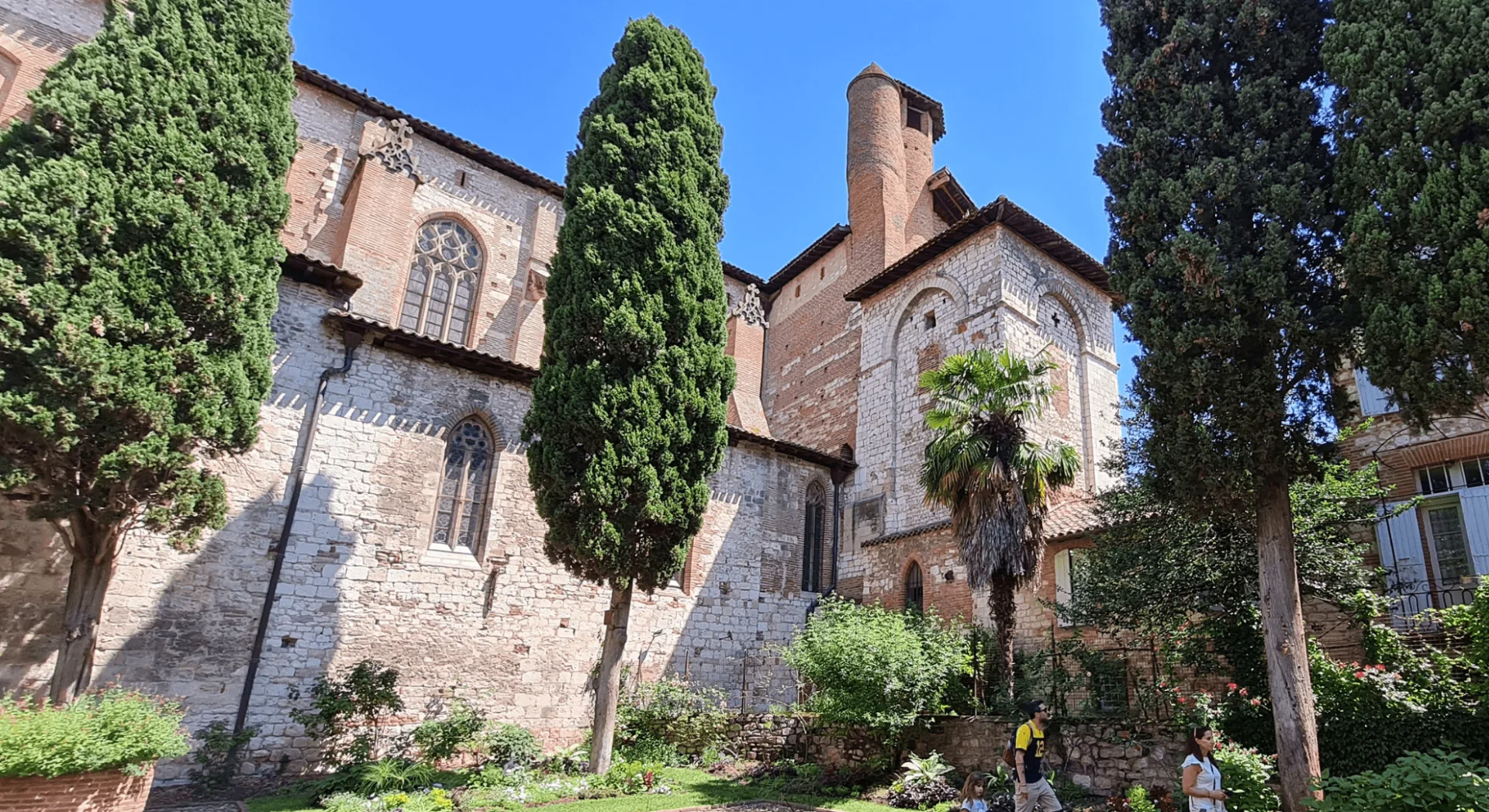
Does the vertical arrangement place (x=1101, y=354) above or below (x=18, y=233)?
above

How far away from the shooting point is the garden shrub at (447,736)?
1118 centimetres

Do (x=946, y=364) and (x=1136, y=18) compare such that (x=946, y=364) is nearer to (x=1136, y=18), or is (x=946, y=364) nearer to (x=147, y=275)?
(x=1136, y=18)

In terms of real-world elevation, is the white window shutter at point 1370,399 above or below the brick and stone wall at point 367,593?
above

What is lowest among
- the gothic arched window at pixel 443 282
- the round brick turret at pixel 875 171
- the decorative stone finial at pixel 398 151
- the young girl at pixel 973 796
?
the young girl at pixel 973 796

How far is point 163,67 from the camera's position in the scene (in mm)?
9461

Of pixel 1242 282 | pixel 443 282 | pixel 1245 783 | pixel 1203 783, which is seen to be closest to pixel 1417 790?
pixel 1203 783

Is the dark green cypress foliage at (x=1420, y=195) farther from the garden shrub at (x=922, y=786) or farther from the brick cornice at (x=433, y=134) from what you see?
the brick cornice at (x=433, y=134)

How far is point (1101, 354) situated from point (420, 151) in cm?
1842

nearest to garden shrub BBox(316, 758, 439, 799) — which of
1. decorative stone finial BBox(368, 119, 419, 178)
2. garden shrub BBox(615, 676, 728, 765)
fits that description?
garden shrub BBox(615, 676, 728, 765)

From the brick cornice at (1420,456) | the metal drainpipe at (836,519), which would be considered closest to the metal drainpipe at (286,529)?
the metal drainpipe at (836,519)

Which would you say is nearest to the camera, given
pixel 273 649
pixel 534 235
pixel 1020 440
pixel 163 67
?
pixel 163 67

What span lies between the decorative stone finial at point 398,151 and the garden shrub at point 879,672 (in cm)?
1304

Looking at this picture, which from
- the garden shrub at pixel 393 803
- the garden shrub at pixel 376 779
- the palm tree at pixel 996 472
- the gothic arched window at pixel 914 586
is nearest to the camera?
the garden shrub at pixel 393 803

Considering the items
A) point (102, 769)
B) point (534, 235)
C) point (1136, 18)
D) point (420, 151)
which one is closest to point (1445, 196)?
point (1136, 18)
